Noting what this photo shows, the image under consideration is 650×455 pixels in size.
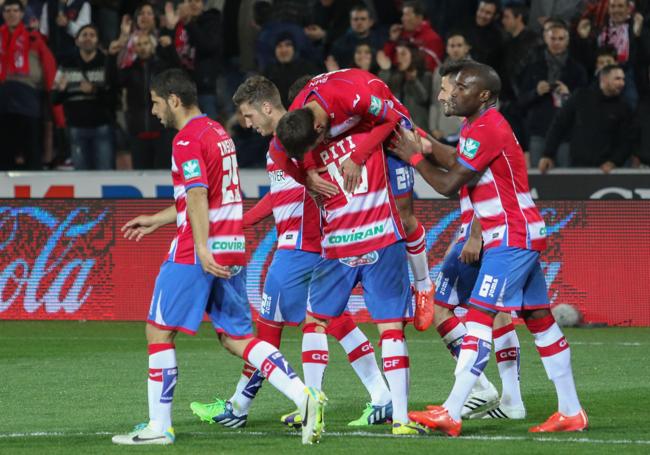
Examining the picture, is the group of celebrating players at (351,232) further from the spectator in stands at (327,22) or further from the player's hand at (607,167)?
the spectator in stands at (327,22)

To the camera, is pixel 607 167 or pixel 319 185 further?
pixel 607 167

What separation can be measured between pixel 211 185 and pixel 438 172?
1310 millimetres

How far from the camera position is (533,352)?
12.6 m

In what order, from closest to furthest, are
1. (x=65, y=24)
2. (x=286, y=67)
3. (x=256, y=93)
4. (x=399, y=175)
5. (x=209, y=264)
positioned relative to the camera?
1. (x=209, y=264)
2. (x=256, y=93)
3. (x=399, y=175)
4. (x=286, y=67)
5. (x=65, y=24)

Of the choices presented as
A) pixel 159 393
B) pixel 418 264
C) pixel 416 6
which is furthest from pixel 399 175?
pixel 416 6

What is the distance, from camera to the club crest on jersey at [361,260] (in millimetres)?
8062

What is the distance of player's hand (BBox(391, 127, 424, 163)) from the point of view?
8.02 meters

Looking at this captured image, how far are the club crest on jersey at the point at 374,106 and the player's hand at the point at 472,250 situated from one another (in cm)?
113

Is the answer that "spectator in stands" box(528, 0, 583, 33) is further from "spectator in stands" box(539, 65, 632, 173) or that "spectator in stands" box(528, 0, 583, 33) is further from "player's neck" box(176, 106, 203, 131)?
"player's neck" box(176, 106, 203, 131)

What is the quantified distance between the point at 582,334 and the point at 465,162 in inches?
248

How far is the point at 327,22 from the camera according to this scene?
60.9 feet

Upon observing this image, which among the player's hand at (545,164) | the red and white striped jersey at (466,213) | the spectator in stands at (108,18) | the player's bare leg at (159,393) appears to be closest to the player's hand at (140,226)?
the player's bare leg at (159,393)

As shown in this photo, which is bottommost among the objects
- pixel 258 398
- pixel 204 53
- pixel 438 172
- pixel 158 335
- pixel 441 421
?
pixel 258 398

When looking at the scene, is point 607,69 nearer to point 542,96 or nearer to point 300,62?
point 542,96
